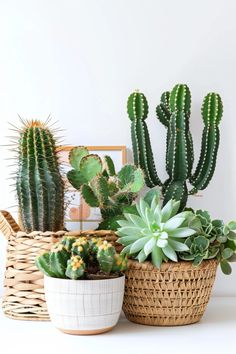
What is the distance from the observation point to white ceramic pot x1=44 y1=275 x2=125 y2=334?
0.98m

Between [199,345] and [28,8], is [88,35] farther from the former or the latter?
[199,345]

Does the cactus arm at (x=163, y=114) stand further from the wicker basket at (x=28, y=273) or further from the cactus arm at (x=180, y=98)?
the wicker basket at (x=28, y=273)

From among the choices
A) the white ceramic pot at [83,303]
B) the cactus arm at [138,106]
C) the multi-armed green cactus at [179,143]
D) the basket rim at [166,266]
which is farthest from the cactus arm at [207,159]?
the white ceramic pot at [83,303]

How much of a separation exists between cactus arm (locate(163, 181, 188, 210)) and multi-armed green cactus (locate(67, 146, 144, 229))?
0.11 metres

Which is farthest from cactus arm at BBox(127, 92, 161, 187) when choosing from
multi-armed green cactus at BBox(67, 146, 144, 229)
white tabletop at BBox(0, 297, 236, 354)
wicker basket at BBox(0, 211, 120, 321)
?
white tabletop at BBox(0, 297, 236, 354)

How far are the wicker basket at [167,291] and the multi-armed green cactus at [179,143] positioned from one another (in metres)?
0.22

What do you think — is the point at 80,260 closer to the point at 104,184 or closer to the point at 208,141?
the point at 104,184

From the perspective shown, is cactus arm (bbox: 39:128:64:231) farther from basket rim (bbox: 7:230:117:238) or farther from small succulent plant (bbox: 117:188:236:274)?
small succulent plant (bbox: 117:188:236:274)

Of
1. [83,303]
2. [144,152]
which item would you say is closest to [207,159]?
[144,152]

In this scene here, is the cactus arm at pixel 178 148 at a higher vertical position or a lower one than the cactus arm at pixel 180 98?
lower

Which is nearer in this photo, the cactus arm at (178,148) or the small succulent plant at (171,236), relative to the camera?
the small succulent plant at (171,236)

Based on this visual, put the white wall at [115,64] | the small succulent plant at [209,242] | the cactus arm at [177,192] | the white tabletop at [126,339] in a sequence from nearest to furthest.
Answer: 1. the white tabletop at [126,339]
2. the small succulent plant at [209,242]
3. the cactus arm at [177,192]
4. the white wall at [115,64]

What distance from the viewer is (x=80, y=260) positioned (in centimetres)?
98

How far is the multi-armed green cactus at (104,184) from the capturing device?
1.14m
